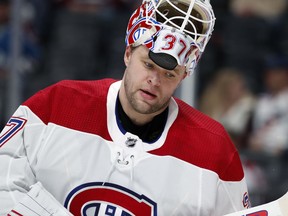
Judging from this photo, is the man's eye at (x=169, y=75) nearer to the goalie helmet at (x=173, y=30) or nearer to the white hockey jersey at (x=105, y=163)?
the goalie helmet at (x=173, y=30)

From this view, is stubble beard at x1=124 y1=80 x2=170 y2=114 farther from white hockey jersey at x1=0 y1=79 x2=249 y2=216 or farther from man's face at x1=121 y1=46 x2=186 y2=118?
white hockey jersey at x1=0 y1=79 x2=249 y2=216

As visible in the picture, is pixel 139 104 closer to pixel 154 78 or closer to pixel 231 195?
pixel 154 78

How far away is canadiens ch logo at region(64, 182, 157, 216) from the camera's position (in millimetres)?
3049

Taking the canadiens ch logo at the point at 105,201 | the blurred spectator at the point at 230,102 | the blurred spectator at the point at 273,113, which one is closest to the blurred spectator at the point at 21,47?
the blurred spectator at the point at 230,102

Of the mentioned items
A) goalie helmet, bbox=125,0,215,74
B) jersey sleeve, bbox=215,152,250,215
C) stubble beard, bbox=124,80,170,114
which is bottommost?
jersey sleeve, bbox=215,152,250,215

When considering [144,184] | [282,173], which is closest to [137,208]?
[144,184]

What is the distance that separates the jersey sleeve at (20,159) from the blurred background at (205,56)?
3119mm

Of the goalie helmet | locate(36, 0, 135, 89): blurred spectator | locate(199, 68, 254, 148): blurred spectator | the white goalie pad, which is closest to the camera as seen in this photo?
the white goalie pad

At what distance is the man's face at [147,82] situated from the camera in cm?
305

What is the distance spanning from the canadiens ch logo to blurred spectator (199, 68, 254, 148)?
340cm

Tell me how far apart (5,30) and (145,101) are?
3.92 m

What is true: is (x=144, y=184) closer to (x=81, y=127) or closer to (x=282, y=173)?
(x=81, y=127)

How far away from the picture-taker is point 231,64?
689 cm

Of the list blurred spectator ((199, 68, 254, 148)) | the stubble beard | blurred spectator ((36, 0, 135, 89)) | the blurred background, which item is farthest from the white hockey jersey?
blurred spectator ((36, 0, 135, 89))
